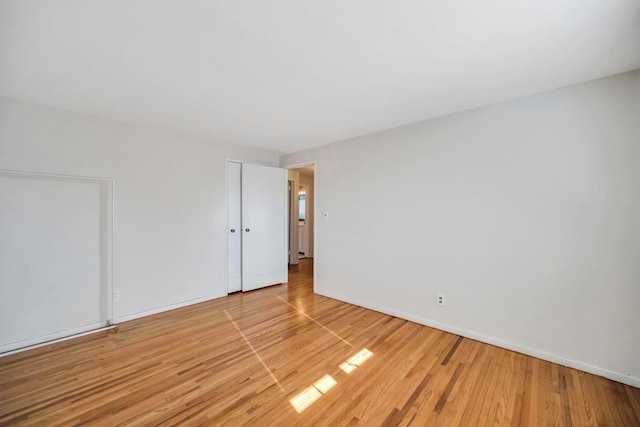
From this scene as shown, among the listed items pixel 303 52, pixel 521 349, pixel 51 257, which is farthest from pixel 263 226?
pixel 521 349

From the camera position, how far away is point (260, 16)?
1450 mm

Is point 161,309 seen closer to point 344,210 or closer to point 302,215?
point 344,210

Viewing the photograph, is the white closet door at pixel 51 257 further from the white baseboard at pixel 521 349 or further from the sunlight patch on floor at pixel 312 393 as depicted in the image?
the white baseboard at pixel 521 349

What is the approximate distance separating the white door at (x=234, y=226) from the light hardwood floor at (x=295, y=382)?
48.7 inches

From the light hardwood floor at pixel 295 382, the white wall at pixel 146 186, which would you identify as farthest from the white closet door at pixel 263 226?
the light hardwood floor at pixel 295 382

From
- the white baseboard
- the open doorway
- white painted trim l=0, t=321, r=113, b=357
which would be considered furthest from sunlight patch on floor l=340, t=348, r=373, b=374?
the open doorway

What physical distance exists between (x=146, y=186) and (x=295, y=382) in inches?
112

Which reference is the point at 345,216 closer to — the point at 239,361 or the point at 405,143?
the point at 405,143

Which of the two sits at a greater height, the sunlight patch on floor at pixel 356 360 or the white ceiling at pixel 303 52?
the white ceiling at pixel 303 52

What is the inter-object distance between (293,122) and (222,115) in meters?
0.79

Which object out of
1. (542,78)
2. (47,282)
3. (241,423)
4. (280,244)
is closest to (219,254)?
(280,244)

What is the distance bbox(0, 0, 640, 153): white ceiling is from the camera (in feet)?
4.64

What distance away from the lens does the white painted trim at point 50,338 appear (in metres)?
2.45

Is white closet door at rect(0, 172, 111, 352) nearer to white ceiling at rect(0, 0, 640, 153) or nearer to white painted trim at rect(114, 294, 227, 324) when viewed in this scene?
white painted trim at rect(114, 294, 227, 324)
